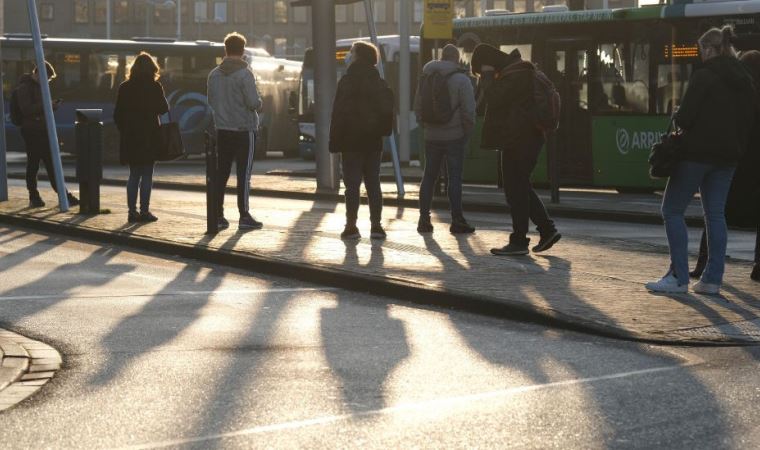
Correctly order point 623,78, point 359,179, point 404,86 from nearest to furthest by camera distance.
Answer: point 359,179, point 623,78, point 404,86

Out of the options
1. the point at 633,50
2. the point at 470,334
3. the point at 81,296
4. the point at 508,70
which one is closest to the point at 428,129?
the point at 508,70

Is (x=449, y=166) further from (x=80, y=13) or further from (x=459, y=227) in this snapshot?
(x=80, y=13)

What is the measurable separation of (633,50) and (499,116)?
11191 millimetres

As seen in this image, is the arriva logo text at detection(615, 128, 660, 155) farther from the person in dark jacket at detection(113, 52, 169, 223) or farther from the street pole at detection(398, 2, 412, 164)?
the street pole at detection(398, 2, 412, 164)

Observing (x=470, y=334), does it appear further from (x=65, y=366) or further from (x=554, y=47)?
(x=554, y=47)

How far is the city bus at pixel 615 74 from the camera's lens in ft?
74.3

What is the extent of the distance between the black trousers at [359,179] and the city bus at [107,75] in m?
24.1

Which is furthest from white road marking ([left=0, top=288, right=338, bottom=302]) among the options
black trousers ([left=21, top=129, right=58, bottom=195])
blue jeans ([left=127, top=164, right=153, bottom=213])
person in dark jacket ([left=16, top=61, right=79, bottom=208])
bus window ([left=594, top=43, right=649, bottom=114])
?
bus window ([left=594, top=43, right=649, bottom=114])

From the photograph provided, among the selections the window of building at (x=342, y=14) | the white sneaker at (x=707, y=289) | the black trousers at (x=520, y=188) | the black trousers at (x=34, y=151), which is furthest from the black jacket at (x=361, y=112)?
the window of building at (x=342, y=14)

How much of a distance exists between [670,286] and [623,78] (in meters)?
13.6

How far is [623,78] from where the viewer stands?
2333 centimetres

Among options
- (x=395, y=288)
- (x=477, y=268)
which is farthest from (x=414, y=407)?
(x=477, y=268)

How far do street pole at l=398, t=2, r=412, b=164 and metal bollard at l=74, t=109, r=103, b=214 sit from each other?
17828 millimetres

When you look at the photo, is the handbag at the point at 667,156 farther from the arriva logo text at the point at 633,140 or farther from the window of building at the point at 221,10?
the window of building at the point at 221,10
